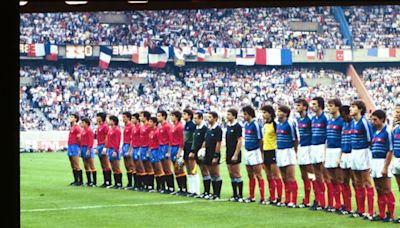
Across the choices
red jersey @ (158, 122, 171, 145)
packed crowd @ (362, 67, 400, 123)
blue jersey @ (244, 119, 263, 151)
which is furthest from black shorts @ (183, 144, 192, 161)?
packed crowd @ (362, 67, 400, 123)

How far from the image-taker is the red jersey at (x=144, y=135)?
1318 centimetres

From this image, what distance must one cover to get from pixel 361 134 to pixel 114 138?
5810 millimetres

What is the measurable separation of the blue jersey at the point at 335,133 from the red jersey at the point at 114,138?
16.3 ft

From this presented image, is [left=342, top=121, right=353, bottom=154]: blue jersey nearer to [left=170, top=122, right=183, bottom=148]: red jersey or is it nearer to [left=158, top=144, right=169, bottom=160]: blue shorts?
[left=170, top=122, right=183, bottom=148]: red jersey

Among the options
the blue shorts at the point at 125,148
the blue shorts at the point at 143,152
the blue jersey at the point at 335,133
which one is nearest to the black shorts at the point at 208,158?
the blue shorts at the point at 143,152

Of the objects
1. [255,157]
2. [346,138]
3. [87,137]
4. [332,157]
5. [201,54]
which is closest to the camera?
[346,138]

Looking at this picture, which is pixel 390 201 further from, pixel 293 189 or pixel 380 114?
pixel 293 189

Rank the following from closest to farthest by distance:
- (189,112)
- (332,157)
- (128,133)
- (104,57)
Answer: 1. (332,157)
2. (189,112)
3. (128,133)
4. (104,57)

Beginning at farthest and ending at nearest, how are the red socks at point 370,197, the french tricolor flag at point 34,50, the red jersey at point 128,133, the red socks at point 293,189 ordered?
the french tricolor flag at point 34,50 < the red jersey at point 128,133 < the red socks at point 293,189 < the red socks at point 370,197

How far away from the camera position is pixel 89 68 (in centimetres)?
3694

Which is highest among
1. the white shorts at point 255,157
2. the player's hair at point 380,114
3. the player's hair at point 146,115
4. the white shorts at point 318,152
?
the player's hair at point 380,114

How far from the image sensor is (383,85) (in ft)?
123

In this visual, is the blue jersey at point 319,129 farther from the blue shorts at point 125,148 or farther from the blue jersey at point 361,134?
the blue shorts at point 125,148

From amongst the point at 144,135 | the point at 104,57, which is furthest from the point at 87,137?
the point at 104,57
